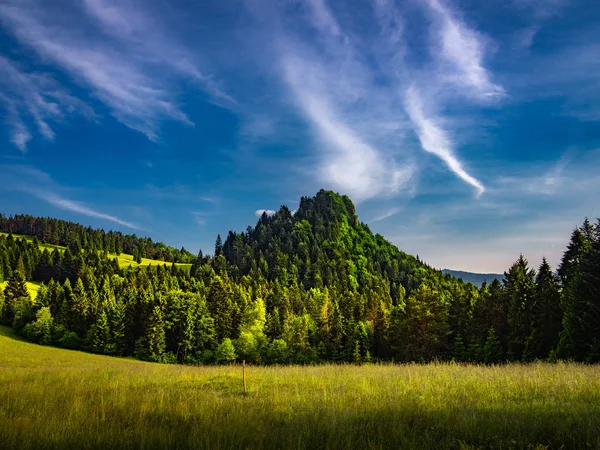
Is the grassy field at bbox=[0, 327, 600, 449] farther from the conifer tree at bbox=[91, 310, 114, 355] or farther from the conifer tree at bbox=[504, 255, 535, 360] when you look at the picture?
the conifer tree at bbox=[91, 310, 114, 355]

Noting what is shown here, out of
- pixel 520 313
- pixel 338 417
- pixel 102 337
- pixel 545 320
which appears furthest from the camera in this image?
pixel 102 337

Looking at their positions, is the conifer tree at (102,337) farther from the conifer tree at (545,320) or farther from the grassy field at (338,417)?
the conifer tree at (545,320)

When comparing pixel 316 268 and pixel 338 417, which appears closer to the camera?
pixel 338 417

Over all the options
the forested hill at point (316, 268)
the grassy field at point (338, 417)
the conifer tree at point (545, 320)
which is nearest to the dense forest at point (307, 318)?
the conifer tree at point (545, 320)

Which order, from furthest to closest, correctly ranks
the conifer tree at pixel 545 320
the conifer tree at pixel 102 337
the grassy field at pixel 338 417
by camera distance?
the conifer tree at pixel 102 337, the conifer tree at pixel 545 320, the grassy field at pixel 338 417

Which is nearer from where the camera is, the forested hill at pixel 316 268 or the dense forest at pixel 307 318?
the dense forest at pixel 307 318

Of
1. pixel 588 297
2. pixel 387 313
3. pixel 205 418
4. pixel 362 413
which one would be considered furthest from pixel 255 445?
pixel 387 313

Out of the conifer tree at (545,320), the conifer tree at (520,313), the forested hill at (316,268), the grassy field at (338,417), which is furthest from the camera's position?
the forested hill at (316,268)

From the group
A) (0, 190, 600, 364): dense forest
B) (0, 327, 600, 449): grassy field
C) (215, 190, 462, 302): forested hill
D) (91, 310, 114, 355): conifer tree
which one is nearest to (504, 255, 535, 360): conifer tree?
(0, 190, 600, 364): dense forest

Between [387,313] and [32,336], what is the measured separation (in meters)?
76.1

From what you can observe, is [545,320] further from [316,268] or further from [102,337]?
[316,268]

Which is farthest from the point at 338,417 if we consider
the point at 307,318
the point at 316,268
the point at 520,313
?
the point at 316,268

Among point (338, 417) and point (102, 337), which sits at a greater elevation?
point (338, 417)

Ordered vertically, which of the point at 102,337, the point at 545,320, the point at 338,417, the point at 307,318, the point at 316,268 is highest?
the point at 316,268
